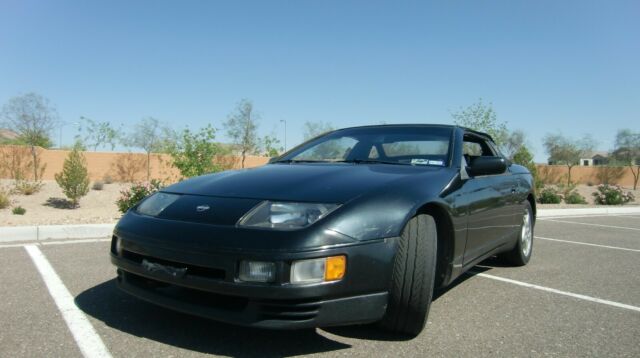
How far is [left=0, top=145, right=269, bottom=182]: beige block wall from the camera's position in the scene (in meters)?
23.9

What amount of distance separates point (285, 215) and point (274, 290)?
1.27 feet

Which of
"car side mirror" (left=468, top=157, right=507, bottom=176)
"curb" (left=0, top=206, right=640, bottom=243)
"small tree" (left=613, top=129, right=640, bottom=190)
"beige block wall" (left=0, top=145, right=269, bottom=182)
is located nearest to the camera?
"car side mirror" (left=468, top=157, right=507, bottom=176)

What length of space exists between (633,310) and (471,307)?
1.23 m

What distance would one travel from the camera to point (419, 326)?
2.73 meters

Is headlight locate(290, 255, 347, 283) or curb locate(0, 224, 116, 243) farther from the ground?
headlight locate(290, 255, 347, 283)

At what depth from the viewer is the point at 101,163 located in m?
28.1

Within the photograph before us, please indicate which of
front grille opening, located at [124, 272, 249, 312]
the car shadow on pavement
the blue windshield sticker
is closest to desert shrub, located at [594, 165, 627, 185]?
the blue windshield sticker

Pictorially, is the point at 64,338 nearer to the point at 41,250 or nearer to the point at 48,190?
the point at 41,250

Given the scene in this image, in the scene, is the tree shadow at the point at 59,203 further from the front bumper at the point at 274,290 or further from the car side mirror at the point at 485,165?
the car side mirror at the point at 485,165

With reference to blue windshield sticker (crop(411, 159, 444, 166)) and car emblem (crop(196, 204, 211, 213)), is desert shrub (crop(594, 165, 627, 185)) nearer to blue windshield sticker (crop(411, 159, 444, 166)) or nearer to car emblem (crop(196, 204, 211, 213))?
blue windshield sticker (crop(411, 159, 444, 166))

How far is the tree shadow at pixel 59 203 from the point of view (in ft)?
49.0

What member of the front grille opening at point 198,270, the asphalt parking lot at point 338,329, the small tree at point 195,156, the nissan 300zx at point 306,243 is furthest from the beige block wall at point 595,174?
the front grille opening at point 198,270

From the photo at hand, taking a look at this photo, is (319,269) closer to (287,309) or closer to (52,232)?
(287,309)

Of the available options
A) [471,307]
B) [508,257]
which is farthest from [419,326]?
[508,257]
